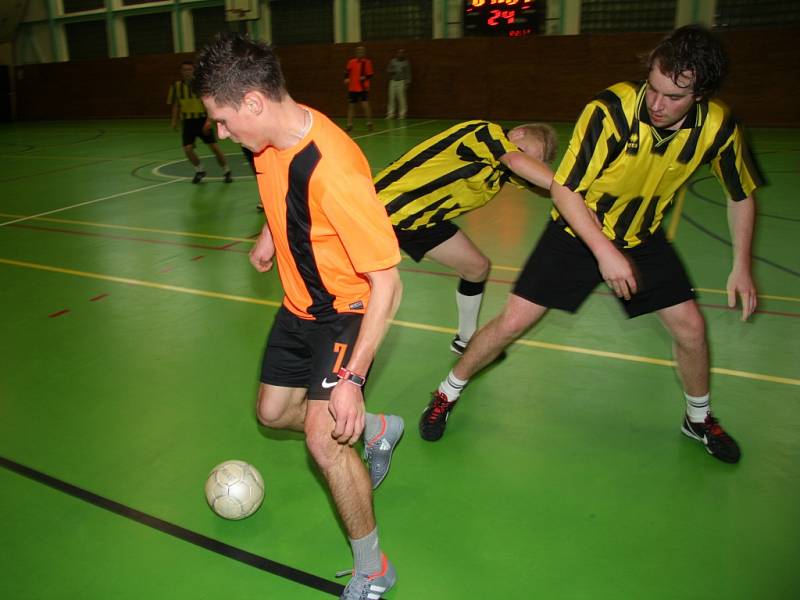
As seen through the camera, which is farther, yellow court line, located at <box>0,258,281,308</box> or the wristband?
yellow court line, located at <box>0,258,281,308</box>

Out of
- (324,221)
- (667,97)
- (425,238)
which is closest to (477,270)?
(425,238)

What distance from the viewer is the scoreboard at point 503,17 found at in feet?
58.1

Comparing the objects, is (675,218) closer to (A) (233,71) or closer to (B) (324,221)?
(B) (324,221)

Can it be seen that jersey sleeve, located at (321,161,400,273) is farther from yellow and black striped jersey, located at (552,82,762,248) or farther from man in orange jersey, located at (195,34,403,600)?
yellow and black striped jersey, located at (552,82,762,248)

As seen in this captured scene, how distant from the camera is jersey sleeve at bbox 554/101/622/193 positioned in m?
2.80

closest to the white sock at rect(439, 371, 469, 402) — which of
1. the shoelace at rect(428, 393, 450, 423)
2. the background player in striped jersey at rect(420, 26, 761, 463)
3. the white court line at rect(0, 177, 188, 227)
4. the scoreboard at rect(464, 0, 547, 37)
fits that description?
the shoelace at rect(428, 393, 450, 423)

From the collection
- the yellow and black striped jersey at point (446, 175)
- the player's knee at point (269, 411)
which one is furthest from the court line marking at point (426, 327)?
the player's knee at point (269, 411)

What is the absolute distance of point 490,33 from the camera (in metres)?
18.3

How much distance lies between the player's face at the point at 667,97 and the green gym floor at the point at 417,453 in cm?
173

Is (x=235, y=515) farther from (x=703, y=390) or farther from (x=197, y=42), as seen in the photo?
(x=197, y=42)

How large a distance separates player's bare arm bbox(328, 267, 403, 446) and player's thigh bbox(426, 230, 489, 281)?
209 cm

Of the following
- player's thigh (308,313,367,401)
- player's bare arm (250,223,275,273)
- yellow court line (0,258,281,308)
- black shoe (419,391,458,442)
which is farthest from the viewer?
yellow court line (0,258,281,308)

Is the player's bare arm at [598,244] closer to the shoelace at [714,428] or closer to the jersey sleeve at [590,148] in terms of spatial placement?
the jersey sleeve at [590,148]

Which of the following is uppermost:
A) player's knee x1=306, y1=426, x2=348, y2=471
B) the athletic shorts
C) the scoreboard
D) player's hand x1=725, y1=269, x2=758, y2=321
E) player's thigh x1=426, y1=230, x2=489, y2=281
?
the scoreboard
